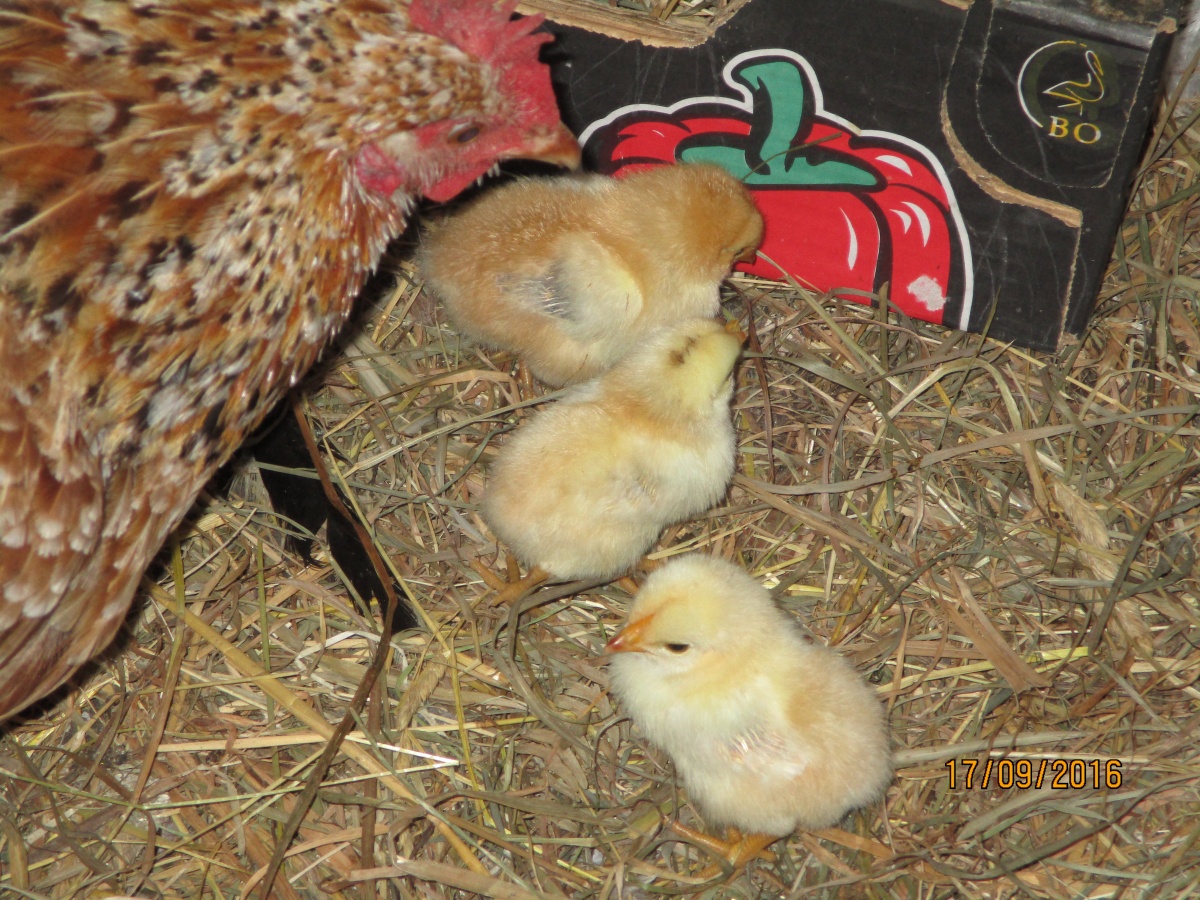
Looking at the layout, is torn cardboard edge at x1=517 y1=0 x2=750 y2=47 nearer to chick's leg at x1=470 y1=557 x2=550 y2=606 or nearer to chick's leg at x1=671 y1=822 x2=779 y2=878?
chick's leg at x1=470 y1=557 x2=550 y2=606

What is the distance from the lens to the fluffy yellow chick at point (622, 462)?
1.91 metres

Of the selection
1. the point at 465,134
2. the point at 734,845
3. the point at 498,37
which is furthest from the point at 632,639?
the point at 498,37

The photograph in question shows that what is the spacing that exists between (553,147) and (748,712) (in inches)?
43.8

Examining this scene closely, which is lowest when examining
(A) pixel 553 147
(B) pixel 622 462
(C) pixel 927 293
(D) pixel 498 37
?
(B) pixel 622 462

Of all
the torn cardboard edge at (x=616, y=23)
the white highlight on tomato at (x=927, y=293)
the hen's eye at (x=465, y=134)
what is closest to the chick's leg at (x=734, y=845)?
the white highlight on tomato at (x=927, y=293)

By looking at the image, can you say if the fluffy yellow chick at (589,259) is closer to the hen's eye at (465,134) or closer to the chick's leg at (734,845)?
the hen's eye at (465,134)

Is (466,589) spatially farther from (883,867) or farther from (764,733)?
(883,867)

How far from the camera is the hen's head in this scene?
5.33 feet

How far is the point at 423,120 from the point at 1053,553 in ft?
5.19

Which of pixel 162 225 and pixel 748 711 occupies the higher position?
pixel 162 225

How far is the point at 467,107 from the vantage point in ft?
5.47

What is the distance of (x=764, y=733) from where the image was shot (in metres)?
1.76
